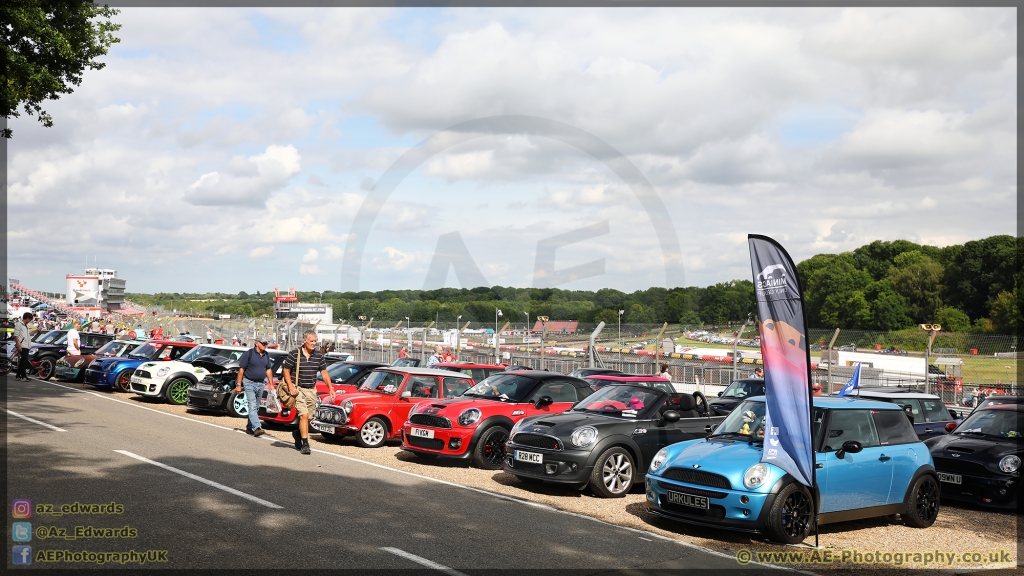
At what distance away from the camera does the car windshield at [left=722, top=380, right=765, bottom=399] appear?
18531 mm

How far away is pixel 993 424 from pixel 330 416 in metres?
10.3

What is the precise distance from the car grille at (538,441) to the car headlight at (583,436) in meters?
0.21

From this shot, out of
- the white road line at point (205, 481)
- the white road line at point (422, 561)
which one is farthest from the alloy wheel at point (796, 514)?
the white road line at point (205, 481)

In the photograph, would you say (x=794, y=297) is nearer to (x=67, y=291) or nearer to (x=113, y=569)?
(x=113, y=569)

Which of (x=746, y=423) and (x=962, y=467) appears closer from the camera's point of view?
(x=746, y=423)

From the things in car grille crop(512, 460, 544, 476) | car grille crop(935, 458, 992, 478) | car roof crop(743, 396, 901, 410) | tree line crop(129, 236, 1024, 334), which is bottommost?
car grille crop(512, 460, 544, 476)

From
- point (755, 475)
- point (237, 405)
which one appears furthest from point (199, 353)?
point (755, 475)

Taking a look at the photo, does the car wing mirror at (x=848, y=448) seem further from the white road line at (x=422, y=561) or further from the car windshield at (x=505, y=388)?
the car windshield at (x=505, y=388)

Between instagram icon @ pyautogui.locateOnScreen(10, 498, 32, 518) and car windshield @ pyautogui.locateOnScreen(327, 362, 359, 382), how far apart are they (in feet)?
27.3

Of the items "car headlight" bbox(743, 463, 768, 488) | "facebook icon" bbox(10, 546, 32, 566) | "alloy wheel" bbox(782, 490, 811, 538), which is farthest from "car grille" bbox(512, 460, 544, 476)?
"facebook icon" bbox(10, 546, 32, 566)

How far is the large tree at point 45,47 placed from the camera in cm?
1545

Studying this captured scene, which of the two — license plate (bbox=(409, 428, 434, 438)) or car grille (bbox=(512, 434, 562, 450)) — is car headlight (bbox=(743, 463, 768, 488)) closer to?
car grille (bbox=(512, 434, 562, 450))

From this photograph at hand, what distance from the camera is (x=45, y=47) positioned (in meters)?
16.6

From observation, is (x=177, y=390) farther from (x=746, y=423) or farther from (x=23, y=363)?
(x=746, y=423)
